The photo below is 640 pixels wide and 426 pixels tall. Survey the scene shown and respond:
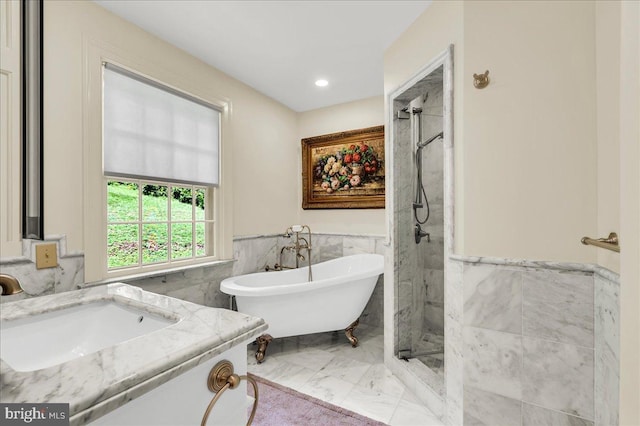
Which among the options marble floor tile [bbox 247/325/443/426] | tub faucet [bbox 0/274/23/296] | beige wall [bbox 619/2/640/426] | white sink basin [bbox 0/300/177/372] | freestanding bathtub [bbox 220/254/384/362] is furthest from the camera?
freestanding bathtub [bbox 220/254/384/362]

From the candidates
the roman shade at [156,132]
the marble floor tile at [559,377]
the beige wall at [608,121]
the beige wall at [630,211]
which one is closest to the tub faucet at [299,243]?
the roman shade at [156,132]

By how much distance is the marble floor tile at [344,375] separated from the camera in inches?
71.5

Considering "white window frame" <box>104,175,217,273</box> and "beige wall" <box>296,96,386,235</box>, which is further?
"beige wall" <box>296,96,386,235</box>

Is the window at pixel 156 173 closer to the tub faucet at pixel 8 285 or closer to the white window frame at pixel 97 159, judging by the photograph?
the white window frame at pixel 97 159

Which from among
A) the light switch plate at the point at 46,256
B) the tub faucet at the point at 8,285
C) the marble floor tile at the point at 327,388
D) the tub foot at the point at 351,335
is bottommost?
the marble floor tile at the point at 327,388

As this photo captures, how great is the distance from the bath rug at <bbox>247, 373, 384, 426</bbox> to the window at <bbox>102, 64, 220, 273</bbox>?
1.24 metres

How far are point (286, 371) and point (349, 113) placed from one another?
8.70ft

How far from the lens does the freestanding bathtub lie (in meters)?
2.25

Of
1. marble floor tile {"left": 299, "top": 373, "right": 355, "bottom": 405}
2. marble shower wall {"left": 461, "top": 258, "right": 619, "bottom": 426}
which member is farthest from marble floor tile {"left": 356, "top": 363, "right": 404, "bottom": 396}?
marble shower wall {"left": 461, "top": 258, "right": 619, "bottom": 426}

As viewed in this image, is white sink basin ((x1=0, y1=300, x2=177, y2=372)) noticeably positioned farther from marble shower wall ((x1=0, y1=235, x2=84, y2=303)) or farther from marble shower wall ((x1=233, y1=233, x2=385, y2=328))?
marble shower wall ((x1=233, y1=233, x2=385, y2=328))

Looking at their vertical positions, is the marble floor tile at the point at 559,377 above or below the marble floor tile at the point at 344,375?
above

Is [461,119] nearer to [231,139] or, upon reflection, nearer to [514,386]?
[514,386]

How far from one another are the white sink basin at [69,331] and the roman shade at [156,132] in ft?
4.00

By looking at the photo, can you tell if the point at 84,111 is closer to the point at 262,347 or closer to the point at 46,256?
the point at 46,256
